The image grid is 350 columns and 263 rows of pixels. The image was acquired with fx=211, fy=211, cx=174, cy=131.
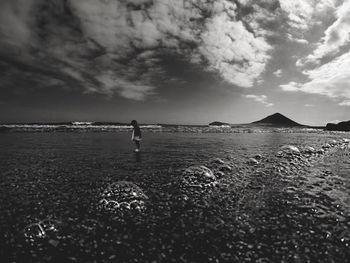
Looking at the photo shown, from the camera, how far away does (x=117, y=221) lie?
460 cm

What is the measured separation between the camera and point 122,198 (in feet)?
18.7

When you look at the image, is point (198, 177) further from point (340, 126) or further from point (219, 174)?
point (340, 126)

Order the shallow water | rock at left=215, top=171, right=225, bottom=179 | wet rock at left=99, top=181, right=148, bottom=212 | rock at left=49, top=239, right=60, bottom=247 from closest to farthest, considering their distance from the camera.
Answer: the shallow water, rock at left=49, top=239, right=60, bottom=247, wet rock at left=99, top=181, right=148, bottom=212, rock at left=215, top=171, right=225, bottom=179

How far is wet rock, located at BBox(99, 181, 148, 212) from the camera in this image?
17.5 ft

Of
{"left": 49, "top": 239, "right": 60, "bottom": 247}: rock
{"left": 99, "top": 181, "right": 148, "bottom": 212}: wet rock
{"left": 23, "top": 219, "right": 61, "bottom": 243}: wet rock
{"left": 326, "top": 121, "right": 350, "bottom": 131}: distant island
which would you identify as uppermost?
{"left": 326, "top": 121, "right": 350, "bottom": 131}: distant island

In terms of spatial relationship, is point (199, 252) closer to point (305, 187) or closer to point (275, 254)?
point (275, 254)

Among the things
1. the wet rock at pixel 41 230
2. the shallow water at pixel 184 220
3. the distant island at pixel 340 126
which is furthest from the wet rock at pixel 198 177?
the distant island at pixel 340 126

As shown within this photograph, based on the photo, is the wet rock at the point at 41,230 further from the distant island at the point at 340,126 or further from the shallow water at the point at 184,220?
the distant island at the point at 340,126

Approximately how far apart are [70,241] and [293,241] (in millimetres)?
4047

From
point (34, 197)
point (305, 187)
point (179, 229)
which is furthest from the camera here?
point (305, 187)

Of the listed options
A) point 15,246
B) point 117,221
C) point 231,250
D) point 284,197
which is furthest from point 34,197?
point 284,197

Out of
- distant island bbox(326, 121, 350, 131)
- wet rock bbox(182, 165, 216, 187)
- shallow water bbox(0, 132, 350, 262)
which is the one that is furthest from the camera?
distant island bbox(326, 121, 350, 131)

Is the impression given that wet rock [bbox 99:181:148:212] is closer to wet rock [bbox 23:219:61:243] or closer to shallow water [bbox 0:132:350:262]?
shallow water [bbox 0:132:350:262]

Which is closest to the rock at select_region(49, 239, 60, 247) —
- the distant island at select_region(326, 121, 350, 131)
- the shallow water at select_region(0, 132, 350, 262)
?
the shallow water at select_region(0, 132, 350, 262)
